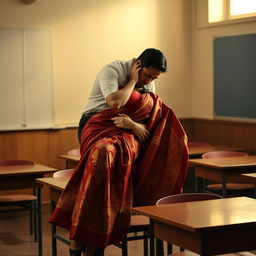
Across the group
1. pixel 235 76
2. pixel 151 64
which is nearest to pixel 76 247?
pixel 151 64

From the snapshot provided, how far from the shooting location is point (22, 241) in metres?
6.09

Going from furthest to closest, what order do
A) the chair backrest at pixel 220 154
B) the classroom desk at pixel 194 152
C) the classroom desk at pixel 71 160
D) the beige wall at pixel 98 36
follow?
the beige wall at pixel 98 36
the classroom desk at pixel 194 152
the classroom desk at pixel 71 160
the chair backrest at pixel 220 154

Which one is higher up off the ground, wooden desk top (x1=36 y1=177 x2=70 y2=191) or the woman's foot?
wooden desk top (x1=36 y1=177 x2=70 y2=191)

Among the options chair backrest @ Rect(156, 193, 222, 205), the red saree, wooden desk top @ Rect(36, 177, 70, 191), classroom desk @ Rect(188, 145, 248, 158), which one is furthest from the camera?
A: classroom desk @ Rect(188, 145, 248, 158)

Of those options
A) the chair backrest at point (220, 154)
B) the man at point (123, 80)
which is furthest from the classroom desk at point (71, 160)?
the man at point (123, 80)

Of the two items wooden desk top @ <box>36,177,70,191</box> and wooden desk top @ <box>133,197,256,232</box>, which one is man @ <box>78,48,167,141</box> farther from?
wooden desk top @ <box>133,197,256,232</box>

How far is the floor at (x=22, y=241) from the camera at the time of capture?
5.62 meters

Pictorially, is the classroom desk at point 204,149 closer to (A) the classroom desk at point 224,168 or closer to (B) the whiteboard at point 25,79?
(A) the classroom desk at point 224,168

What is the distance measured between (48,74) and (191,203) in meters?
4.09

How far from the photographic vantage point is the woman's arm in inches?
163

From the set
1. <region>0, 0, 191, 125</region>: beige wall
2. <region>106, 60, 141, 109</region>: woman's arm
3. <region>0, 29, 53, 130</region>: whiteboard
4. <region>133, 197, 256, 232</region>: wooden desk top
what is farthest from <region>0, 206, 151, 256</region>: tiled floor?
<region>133, 197, 256, 232</region>: wooden desk top

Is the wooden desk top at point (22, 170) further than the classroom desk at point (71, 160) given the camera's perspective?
No

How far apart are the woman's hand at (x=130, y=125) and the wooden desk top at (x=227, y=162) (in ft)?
5.01

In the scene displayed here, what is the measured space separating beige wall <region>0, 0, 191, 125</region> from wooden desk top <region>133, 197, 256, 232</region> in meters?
4.11
